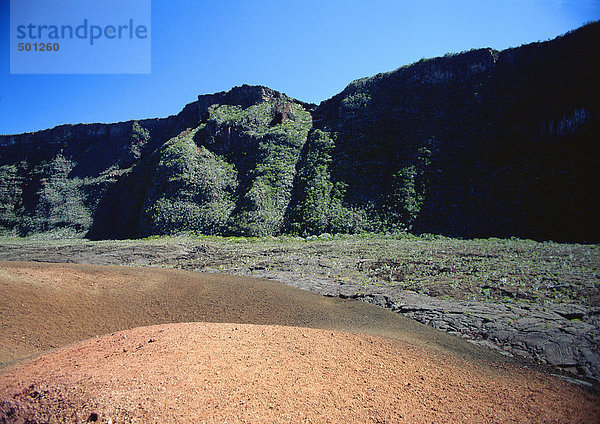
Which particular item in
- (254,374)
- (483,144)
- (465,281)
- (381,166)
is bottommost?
(465,281)

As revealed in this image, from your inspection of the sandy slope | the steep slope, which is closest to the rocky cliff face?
the steep slope

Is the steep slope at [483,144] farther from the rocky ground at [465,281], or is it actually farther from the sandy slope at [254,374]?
the sandy slope at [254,374]

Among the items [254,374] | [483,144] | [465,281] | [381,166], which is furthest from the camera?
[381,166]

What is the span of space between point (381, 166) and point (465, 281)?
87.8 feet

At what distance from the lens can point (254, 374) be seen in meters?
5.61

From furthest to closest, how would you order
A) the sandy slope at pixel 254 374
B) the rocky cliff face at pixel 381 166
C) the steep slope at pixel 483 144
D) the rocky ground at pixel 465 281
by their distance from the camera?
the rocky cliff face at pixel 381 166 → the steep slope at pixel 483 144 → the rocky ground at pixel 465 281 → the sandy slope at pixel 254 374

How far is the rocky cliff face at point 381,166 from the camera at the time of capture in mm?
30625

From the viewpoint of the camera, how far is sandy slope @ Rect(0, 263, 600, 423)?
4656 millimetres

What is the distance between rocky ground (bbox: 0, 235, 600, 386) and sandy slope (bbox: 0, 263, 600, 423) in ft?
4.32

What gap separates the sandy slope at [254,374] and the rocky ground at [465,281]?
4.32ft

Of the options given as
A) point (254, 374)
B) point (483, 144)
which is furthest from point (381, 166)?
point (254, 374)

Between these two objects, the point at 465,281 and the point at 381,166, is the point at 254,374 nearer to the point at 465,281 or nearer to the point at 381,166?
the point at 465,281

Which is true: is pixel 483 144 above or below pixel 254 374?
above

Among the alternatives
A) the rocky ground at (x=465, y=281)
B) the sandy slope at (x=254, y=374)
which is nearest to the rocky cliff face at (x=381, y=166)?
the rocky ground at (x=465, y=281)
